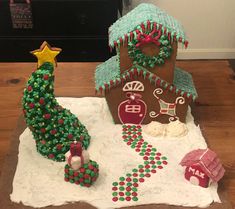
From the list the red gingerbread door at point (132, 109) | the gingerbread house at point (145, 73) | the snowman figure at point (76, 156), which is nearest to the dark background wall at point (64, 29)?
the gingerbread house at point (145, 73)

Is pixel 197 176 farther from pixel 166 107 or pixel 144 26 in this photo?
pixel 144 26

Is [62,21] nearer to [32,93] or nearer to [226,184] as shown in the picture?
[32,93]

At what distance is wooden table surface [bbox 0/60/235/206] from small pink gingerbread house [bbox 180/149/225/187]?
0.19 feet

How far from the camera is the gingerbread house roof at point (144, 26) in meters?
1.22

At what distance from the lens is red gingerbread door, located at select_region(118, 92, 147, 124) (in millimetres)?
1360

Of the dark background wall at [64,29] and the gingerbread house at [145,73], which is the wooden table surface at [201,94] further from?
the dark background wall at [64,29]

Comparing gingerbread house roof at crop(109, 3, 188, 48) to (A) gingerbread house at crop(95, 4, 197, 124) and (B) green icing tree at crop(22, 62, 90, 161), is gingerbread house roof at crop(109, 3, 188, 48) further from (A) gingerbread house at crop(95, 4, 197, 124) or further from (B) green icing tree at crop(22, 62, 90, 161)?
(B) green icing tree at crop(22, 62, 90, 161)

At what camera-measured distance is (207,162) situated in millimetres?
1106

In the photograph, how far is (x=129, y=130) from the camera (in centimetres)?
138

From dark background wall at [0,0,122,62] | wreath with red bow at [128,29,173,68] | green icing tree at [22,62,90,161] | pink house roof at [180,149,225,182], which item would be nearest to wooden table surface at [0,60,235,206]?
pink house roof at [180,149,225,182]

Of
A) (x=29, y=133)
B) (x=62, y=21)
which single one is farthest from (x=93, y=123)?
(x=62, y=21)

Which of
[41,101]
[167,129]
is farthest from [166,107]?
[41,101]

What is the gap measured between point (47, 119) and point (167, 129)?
428 mm

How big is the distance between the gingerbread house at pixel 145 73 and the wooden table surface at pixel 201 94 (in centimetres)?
13
